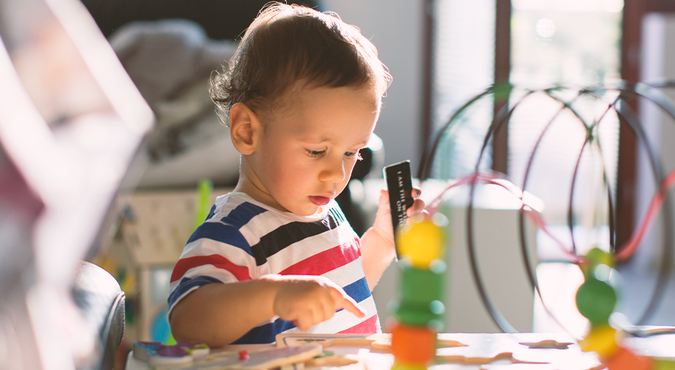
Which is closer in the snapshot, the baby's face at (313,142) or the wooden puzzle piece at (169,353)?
the wooden puzzle piece at (169,353)

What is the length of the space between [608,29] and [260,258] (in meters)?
3.07

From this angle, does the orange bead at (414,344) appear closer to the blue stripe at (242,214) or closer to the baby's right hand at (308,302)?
the baby's right hand at (308,302)

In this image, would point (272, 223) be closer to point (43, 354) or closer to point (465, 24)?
point (43, 354)

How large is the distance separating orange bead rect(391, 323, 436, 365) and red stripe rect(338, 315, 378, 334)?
11.5 inches

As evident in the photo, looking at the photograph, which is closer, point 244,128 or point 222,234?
point 222,234

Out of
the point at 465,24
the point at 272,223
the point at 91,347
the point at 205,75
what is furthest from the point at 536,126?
the point at 91,347

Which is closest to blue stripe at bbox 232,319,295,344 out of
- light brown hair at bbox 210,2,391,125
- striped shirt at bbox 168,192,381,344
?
striped shirt at bbox 168,192,381,344

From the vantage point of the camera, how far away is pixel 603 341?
359mm

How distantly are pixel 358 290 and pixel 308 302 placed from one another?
0.27 meters

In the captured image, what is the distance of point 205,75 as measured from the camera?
1642mm

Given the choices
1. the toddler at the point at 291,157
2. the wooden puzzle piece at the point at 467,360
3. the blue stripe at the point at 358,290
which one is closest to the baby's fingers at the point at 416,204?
the toddler at the point at 291,157

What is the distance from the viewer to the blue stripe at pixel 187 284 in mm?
460

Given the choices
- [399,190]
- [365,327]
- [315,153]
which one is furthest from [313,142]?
[365,327]

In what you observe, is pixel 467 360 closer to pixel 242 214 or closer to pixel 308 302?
pixel 308 302
